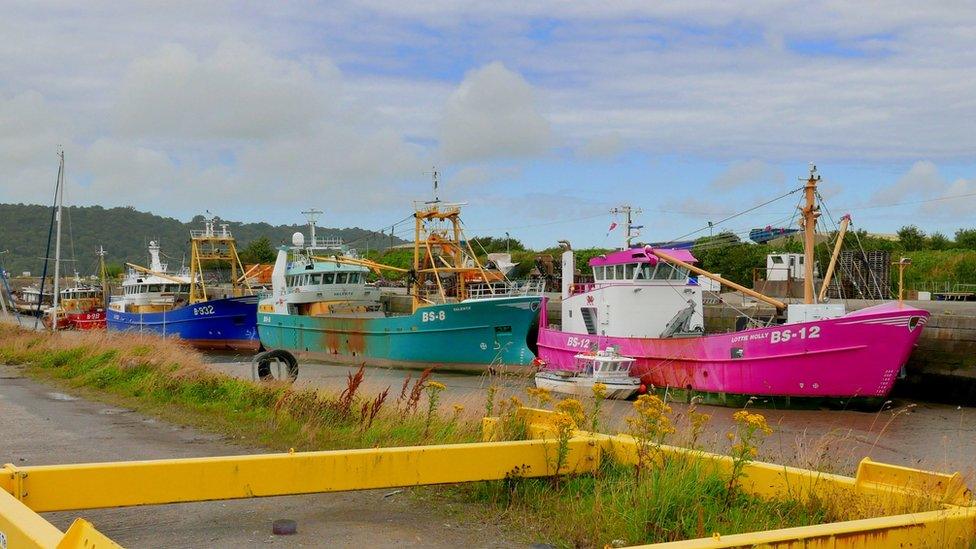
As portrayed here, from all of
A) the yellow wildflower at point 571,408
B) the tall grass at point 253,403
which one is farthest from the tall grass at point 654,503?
the tall grass at point 253,403

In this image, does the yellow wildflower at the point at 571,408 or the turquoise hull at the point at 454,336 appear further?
the turquoise hull at the point at 454,336

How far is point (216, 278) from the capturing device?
3140 inches

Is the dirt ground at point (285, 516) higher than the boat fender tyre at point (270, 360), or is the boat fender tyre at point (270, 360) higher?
the boat fender tyre at point (270, 360)

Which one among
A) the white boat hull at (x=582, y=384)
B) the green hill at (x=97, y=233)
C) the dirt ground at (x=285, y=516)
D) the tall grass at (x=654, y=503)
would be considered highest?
the green hill at (x=97, y=233)

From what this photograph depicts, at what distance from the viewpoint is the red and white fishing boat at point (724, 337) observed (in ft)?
64.2

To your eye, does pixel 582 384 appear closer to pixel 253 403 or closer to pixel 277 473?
pixel 253 403

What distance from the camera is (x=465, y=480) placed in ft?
20.2

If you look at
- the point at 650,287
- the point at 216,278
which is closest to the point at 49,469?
the point at 650,287

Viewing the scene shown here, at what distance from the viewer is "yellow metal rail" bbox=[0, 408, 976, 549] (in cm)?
434

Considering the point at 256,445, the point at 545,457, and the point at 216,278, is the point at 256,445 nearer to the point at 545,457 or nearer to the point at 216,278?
the point at 545,457

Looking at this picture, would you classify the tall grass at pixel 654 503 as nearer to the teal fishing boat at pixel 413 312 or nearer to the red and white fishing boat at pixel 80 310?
the teal fishing boat at pixel 413 312

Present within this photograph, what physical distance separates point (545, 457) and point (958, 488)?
2672 millimetres

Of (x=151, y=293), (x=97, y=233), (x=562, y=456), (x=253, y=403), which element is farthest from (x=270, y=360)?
(x=97, y=233)

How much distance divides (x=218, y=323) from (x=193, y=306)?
154 cm
